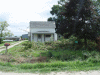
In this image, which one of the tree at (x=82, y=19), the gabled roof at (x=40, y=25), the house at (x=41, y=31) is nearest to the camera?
the tree at (x=82, y=19)

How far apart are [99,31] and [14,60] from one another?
8880 mm

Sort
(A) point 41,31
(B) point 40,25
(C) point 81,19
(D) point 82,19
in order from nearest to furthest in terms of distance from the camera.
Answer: (D) point 82,19
(C) point 81,19
(A) point 41,31
(B) point 40,25

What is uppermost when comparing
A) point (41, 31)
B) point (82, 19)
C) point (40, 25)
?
point (40, 25)

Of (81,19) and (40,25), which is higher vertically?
(40,25)

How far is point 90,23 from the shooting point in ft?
35.6

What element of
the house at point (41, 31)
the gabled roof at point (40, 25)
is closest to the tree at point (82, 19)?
the house at point (41, 31)

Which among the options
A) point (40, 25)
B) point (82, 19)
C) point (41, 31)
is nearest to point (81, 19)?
point (82, 19)

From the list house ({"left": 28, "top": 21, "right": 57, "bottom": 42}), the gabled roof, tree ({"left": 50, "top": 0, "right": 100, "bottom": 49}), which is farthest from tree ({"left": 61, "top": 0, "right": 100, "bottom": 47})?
the gabled roof

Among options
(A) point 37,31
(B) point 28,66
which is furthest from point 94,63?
(A) point 37,31

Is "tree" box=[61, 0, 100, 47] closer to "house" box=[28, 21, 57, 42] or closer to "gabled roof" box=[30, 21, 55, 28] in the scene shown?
"house" box=[28, 21, 57, 42]

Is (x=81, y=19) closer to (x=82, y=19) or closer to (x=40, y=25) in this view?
(x=82, y=19)

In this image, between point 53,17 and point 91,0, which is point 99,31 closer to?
point 91,0

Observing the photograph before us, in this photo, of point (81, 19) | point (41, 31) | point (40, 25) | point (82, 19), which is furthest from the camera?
point (40, 25)

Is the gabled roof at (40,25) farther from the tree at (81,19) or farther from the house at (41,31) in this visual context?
the tree at (81,19)
